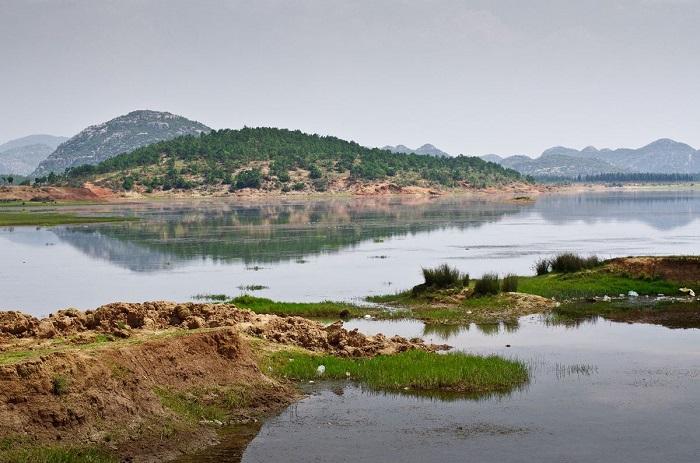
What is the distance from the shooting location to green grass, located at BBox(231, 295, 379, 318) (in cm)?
3694

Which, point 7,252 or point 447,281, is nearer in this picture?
point 447,281

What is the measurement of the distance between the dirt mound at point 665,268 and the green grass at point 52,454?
31.7 meters

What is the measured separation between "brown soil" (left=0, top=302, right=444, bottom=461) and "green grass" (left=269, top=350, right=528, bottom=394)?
97 centimetres

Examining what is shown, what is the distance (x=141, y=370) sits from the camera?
2017 cm

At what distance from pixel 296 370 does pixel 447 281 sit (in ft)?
56.9

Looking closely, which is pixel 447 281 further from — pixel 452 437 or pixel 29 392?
pixel 29 392

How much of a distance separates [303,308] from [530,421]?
717 inches

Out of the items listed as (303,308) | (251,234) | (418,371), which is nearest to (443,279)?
(303,308)

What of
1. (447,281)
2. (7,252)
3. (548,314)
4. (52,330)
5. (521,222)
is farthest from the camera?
(521,222)

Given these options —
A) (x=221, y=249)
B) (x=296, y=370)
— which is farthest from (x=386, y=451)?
(x=221, y=249)

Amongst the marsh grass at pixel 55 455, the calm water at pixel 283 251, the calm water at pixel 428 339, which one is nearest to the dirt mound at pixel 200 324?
the calm water at pixel 428 339

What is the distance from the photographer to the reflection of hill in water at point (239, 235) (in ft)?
218

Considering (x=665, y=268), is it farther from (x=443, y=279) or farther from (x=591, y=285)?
(x=443, y=279)

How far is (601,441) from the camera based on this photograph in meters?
18.8
